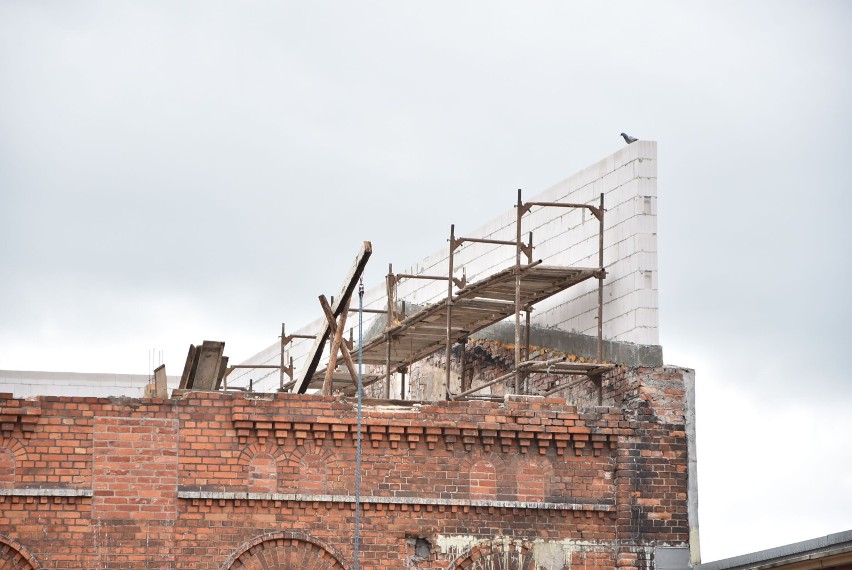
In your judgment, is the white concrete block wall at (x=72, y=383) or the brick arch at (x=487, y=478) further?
the white concrete block wall at (x=72, y=383)

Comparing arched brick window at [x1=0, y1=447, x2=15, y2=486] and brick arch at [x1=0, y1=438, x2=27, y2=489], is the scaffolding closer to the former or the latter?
brick arch at [x1=0, y1=438, x2=27, y2=489]

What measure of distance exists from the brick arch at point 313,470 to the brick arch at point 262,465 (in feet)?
0.46

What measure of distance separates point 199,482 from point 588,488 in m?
4.44

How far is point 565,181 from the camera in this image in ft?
69.7

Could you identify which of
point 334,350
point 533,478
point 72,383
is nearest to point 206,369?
point 334,350

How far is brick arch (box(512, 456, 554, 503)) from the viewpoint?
1752cm

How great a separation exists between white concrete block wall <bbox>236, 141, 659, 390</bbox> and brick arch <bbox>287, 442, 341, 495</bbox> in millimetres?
4197

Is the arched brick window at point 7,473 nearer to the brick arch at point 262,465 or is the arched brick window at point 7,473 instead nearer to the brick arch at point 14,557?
the brick arch at point 14,557

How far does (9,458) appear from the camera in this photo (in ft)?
54.1

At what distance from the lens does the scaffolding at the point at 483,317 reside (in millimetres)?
18672

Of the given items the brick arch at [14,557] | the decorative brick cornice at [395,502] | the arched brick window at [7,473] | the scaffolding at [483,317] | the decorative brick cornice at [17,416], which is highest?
the scaffolding at [483,317]

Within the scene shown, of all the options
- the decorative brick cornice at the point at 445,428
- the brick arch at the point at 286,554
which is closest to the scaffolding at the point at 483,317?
the decorative brick cornice at the point at 445,428

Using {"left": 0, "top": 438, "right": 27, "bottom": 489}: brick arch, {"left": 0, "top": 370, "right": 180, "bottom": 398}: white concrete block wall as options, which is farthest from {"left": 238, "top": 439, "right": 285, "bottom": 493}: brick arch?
{"left": 0, "top": 370, "right": 180, "bottom": 398}: white concrete block wall

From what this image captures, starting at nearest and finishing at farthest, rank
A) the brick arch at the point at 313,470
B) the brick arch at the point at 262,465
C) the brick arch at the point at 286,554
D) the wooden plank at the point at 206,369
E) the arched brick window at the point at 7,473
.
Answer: the arched brick window at the point at 7,473 < the brick arch at the point at 286,554 < the brick arch at the point at 262,465 < the brick arch at the point at 313,470 < the wooden plank at the point at 206,369
